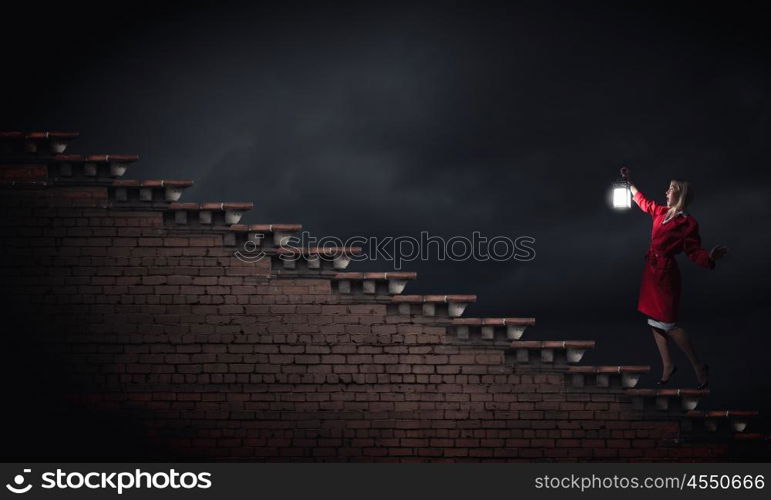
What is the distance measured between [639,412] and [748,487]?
1.35 metres

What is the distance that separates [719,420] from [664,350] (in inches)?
38.4

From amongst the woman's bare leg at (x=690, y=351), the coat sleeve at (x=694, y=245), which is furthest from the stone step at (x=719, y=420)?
the coat sleeve at (x=694, y=245)

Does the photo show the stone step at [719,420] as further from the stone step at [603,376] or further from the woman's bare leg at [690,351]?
the stone step at [603,376]

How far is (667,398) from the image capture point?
32.6ft

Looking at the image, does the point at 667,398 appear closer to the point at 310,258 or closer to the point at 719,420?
the point at 719,420

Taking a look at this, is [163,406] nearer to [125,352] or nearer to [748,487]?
[125,352]

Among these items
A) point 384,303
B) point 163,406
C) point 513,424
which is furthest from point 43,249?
point 513,424

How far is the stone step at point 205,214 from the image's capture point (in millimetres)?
10250

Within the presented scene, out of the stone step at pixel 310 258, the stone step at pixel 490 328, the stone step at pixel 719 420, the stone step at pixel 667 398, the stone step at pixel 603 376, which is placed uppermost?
the stone step at pixel 310 258

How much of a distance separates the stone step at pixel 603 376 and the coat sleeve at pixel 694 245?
4.48 feet

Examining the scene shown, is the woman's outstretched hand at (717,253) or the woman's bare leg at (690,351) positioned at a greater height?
the woman's outstretched hand at (717,253)

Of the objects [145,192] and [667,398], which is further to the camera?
[145,192]

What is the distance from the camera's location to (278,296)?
10180 mm

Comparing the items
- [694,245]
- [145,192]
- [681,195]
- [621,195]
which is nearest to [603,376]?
[694,245]
